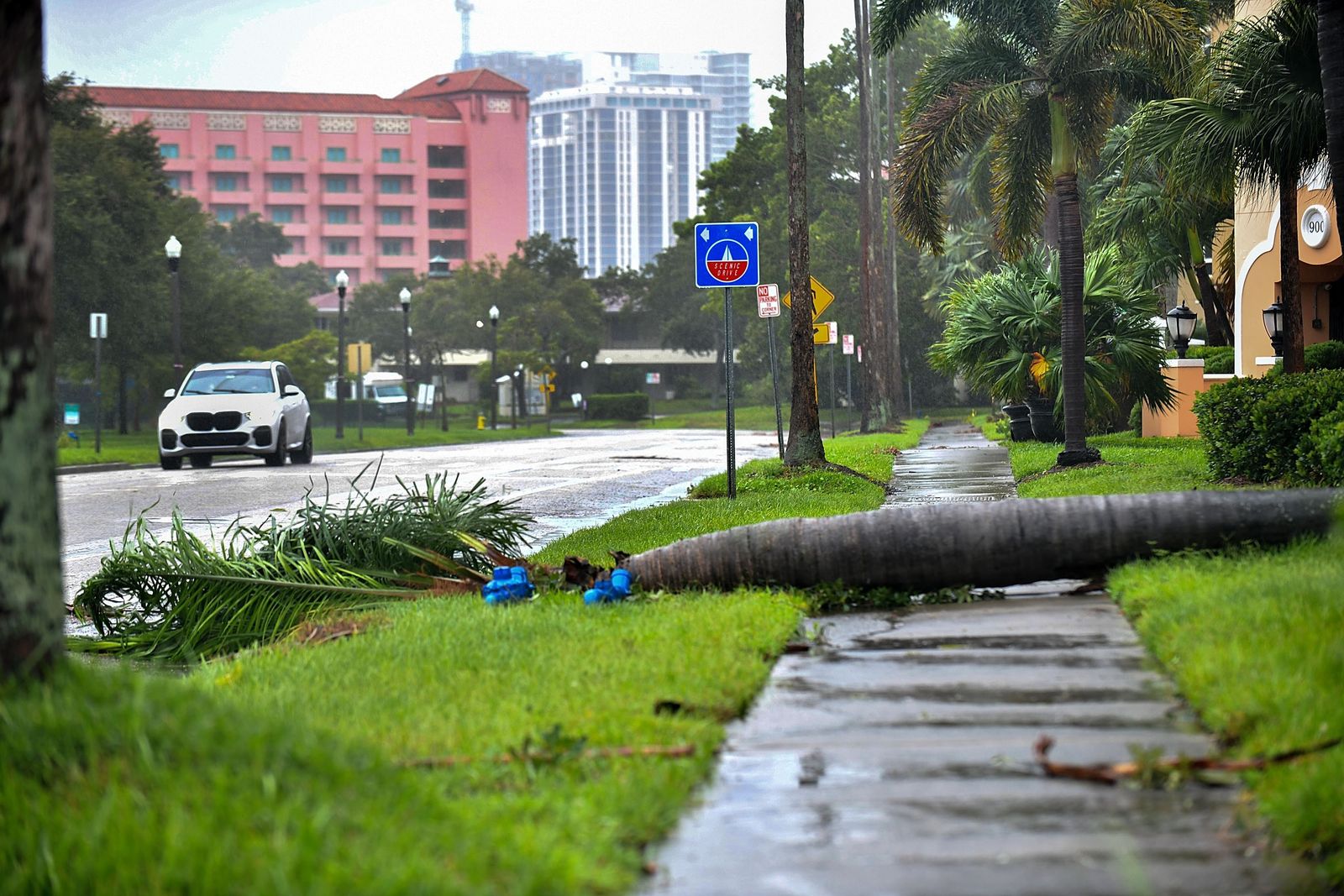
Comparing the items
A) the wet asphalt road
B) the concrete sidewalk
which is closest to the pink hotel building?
the wet asphalt road

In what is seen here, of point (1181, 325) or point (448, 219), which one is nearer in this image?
point (1181, 325)

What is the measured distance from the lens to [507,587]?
28.7 ft

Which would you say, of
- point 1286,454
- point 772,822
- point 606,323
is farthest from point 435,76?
point 772,822

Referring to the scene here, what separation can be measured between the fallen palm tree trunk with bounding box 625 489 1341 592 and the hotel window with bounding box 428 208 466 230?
4870 inches

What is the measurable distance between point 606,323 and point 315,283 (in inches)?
887

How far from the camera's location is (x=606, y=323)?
370 feet

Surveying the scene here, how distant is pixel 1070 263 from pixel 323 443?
1101 inches

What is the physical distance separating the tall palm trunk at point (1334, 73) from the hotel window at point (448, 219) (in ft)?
391

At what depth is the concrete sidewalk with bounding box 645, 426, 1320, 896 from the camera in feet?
13.0

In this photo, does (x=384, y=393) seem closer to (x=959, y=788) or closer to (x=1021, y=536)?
(x=1021, y=536)

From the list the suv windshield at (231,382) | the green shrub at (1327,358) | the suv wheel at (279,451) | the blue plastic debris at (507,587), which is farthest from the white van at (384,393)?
the blue plastic debris at (507,587)

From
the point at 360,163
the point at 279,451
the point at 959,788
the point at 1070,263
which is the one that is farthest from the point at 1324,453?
the point at 360,163

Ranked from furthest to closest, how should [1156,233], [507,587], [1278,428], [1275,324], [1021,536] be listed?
[1156,233] < [1275,324] < [1278,428] < [507,587] < [1021,536]

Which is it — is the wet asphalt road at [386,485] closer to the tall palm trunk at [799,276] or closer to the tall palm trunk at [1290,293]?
the tall palm trunk at [799,276]
